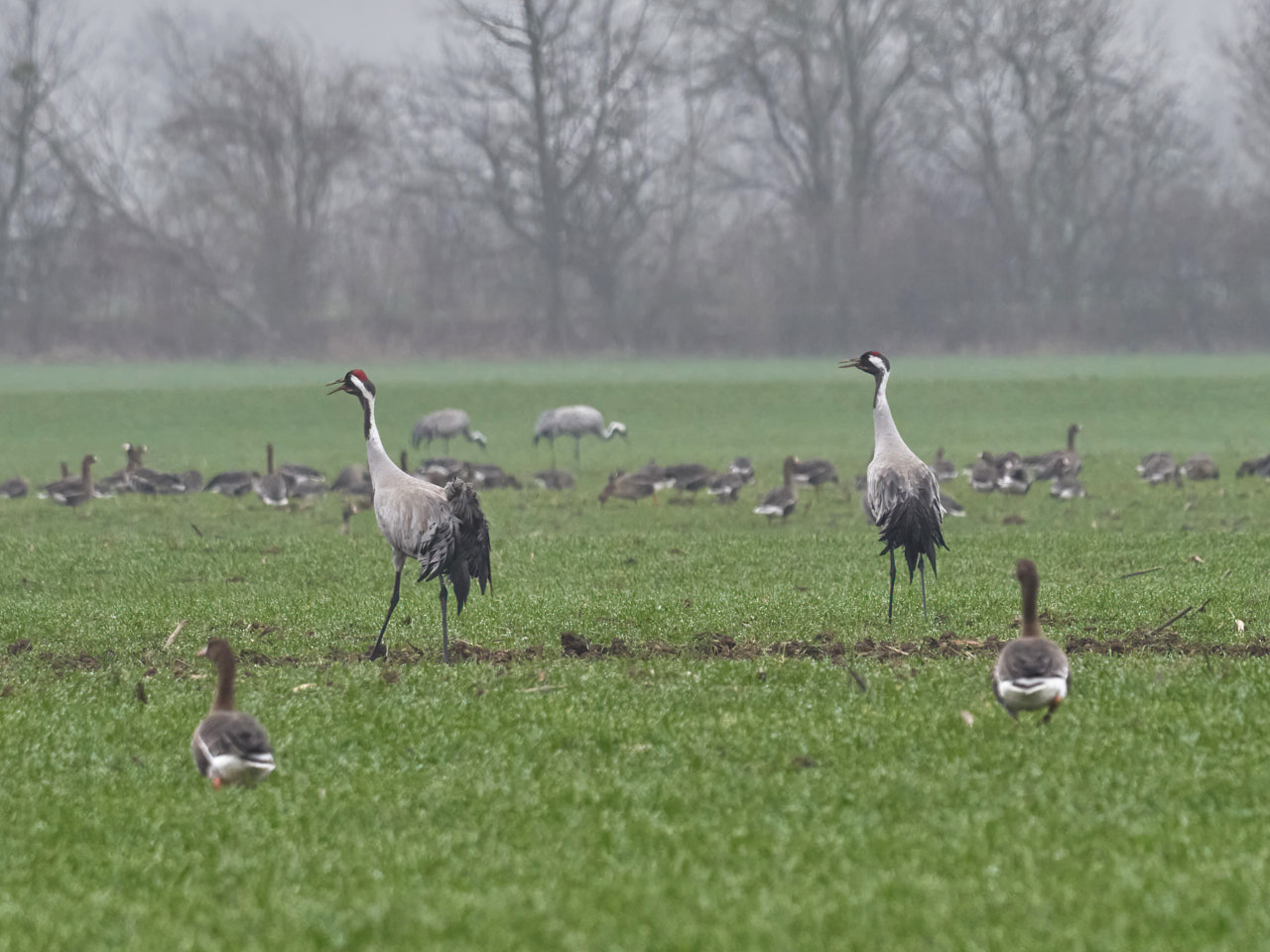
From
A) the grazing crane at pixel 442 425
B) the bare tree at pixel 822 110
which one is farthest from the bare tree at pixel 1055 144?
the grazing crane at pixel 442 425

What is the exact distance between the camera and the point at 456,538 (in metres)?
12.9

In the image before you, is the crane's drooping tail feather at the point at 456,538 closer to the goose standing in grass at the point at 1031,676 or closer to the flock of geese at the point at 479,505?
the flock of geese at the point at 479,505

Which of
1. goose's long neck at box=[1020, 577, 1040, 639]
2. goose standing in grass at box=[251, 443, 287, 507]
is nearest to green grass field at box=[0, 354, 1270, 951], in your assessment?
goose's long neck at box=[1020, 577, 1040, 639]

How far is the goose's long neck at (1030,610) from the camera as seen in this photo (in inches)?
368

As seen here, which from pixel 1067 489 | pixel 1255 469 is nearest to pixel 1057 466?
pixel 1067 489

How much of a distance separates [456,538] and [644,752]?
4.32m

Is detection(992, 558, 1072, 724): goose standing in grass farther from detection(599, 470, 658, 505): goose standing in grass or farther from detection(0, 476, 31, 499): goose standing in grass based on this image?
detection(0, 476, 31, 499): goose standing in grass

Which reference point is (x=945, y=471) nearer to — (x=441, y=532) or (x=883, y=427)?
(x=883, y=427)

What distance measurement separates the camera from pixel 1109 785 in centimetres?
807

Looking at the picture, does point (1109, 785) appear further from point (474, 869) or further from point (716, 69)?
point (716, 69)

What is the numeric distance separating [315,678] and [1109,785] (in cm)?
631

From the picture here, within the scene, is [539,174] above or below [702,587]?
above

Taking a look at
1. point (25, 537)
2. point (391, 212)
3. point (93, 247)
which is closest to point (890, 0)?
point (391, 212)

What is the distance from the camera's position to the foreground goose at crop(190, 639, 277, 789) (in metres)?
8.29
